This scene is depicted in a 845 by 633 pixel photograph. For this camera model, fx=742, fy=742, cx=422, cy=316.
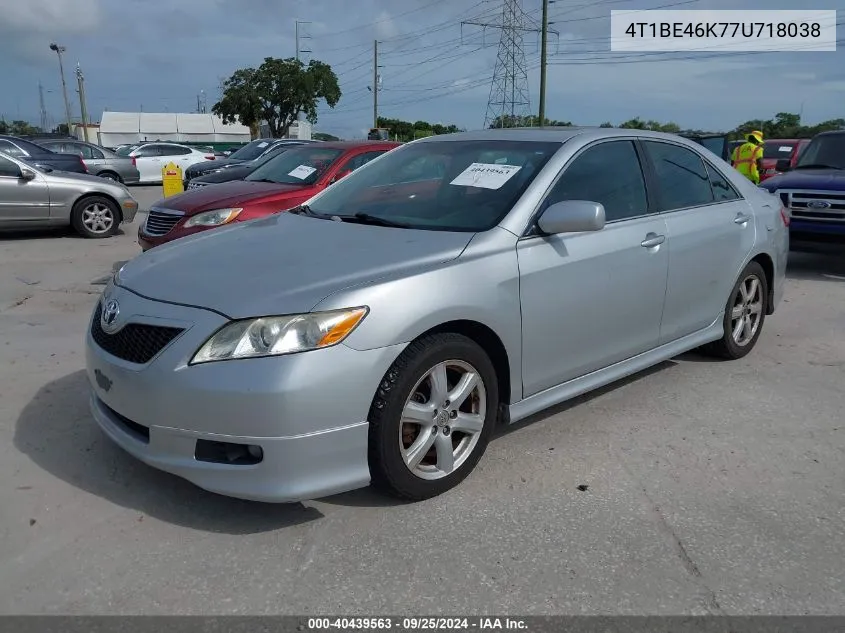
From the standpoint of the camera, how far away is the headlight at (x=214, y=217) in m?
7.15

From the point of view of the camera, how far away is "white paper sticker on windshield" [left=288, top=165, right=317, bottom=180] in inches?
326

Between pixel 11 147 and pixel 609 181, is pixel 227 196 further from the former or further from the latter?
pixel 11 147

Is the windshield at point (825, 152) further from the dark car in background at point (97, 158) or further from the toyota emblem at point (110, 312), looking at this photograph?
the dark car in background at point (97, 158)

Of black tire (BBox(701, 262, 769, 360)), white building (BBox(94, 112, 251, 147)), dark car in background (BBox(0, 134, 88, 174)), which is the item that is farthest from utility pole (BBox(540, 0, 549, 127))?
white building (BBox(94, 112, 251, 147))

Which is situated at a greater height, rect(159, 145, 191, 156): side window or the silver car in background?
rect(159, 145, 191, 156): side window

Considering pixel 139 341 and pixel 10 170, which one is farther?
pixel 10 170

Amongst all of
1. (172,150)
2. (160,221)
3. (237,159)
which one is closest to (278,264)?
(160,221)

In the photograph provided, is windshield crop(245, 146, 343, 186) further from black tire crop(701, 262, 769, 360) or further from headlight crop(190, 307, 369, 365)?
Answer: headlight crop(190, 307, 369, 365)

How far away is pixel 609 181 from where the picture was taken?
413cm

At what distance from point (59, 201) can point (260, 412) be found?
31.4 ft

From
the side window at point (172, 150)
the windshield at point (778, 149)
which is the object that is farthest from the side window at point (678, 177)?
the side window at point (172, 150)

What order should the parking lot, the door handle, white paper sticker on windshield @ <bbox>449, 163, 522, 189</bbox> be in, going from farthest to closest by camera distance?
1. the door handle
2. white paper sticker on windshield @ <bbox>449, 163, 522, 189</bbox>
3. the parking lot

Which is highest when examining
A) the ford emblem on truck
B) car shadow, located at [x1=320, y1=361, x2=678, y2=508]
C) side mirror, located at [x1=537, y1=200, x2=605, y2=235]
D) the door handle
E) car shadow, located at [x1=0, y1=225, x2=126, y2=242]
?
side mirror, located at [x1=537, y1=200, x2=605, y2=235]
